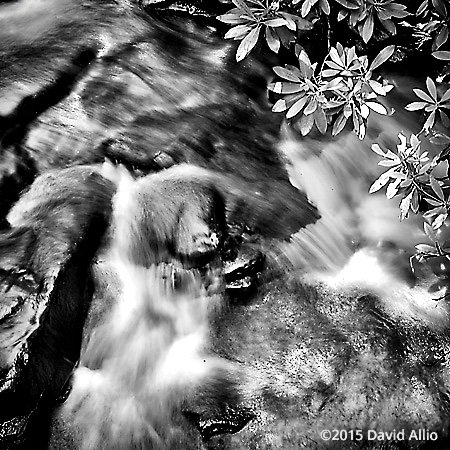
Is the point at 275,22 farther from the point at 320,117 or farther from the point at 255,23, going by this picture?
the point at 320,117

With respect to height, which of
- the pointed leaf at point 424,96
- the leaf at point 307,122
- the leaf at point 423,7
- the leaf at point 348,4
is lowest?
the leaf at point 307,122

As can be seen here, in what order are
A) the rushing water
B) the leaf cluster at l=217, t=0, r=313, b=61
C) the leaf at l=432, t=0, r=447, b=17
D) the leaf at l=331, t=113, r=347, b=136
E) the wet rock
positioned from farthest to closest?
the leaf at l=432, t=0, r=447, b=17
the leaf at l=331, t=113, r=347, b=136
the leaf cluster at l=217, t=0, r=313, b=61
the rushing water
the wet rock

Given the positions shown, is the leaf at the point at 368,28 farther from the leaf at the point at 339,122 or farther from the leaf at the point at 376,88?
the leaf at the point at 339,122

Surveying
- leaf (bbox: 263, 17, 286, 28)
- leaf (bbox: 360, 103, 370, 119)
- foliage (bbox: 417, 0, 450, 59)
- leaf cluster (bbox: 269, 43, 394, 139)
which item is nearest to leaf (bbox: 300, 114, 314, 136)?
leaf cluster (bbox: 269, 43, 394, 139)

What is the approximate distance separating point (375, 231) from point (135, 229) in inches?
58.6

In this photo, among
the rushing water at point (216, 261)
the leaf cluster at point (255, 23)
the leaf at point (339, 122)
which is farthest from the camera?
the leaf at point (339, 122)

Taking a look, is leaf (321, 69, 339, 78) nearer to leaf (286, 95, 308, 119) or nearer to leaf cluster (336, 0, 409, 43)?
leaf (286, 95, 308, 119)

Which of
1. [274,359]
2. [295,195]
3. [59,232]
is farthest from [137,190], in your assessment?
[274,359]

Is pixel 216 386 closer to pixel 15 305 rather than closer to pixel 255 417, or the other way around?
pixel 255 417

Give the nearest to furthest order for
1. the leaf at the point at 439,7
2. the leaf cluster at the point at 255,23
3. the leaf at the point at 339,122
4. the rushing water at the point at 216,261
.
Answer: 1. the rushing water at the point at 216,261
2. the leaf cluster at the point at 255,23
3. the leaf at the point at 339,122
4. the leaf at the point at 439,7

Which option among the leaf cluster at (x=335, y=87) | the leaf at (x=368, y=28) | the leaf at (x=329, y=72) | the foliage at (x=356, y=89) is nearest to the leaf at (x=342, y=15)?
the foliage at (x=356, y=89)

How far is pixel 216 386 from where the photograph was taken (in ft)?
9.87

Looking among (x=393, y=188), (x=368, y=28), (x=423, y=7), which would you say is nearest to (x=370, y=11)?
(x=368, y=28)

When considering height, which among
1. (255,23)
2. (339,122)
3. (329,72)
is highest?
(255,23)
